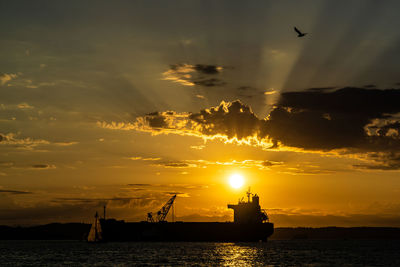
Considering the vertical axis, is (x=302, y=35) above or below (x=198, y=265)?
above

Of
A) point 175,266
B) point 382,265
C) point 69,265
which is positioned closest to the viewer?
point 175,266

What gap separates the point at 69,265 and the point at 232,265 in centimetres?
Result: 3390

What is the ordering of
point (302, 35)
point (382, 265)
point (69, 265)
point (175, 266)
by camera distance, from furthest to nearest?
point (382, 265) < point (69, 265) < point (175, 266) < point (302, 35)

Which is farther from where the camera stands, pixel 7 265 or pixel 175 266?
pixel 7 265

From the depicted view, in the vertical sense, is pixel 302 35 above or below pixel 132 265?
above

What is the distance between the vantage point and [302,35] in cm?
5572

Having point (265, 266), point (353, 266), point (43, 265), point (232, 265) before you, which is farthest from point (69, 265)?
point (353, 266)

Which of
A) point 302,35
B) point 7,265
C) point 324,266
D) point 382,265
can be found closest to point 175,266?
point 324,266

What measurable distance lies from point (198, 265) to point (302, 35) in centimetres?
5831

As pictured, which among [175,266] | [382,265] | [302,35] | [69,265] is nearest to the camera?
[302,35]

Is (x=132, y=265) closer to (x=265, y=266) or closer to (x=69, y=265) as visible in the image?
(x=69, y=265)

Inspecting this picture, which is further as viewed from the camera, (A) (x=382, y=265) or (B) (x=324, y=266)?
(A) (x=382, y=265)

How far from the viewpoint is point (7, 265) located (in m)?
106

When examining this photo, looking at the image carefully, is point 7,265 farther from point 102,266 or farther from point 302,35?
point 302,35
